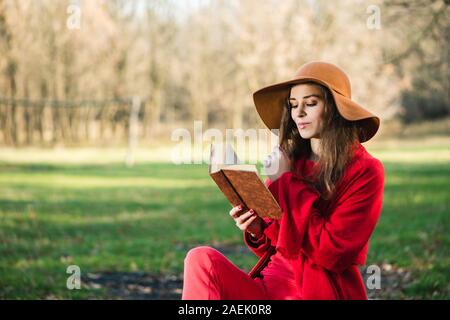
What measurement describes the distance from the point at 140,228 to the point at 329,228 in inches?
258

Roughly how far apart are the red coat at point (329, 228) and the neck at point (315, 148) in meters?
0.27

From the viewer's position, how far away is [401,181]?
14570 millimetres

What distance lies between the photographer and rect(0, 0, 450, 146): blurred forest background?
26297 millimetres

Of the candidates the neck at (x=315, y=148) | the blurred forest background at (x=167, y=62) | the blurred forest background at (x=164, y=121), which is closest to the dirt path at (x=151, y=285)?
the blurred forest background at (x=164, y=121)

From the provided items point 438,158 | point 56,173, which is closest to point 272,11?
point 438,158

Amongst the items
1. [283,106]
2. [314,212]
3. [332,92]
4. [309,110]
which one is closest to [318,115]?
[309,110]

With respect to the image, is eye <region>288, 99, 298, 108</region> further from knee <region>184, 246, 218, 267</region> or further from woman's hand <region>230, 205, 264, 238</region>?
knee <region>184, 246, 218, 267</region>

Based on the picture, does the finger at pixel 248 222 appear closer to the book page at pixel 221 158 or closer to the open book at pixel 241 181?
the open book at pixel 241 181

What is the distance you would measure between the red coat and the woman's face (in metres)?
0.28

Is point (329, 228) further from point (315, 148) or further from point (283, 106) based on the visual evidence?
point (283, 106)

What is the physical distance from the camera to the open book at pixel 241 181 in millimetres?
2525

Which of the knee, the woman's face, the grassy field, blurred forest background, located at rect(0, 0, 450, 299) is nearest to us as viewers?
the knee

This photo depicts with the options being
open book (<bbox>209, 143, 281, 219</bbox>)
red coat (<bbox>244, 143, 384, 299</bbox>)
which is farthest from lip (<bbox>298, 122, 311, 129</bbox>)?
open book (<bbox>209, 143, 281, 219</bbox>)

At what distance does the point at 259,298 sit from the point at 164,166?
1707cm
